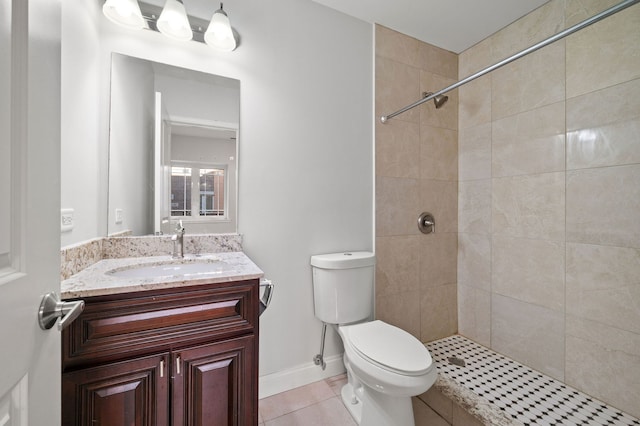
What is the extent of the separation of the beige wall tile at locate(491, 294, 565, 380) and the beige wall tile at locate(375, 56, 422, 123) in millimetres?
1478

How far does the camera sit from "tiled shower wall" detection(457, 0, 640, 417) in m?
1.39

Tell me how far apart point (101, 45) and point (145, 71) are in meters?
0.19

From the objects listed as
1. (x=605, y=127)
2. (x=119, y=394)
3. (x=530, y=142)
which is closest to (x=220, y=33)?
(x=119, y=394)

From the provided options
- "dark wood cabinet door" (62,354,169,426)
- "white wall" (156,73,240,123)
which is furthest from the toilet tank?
"white wall" (156,73,240,123)

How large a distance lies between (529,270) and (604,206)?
54 centimetres

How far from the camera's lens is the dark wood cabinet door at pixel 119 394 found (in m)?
0.83

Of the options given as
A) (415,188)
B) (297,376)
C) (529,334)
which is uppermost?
(415,188)

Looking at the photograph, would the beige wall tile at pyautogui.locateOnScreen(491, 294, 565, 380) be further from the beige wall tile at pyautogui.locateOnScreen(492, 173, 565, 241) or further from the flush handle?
the flush handle

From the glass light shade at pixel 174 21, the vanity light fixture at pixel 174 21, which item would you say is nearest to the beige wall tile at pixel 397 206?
the vanity light fixture at pixel 174 21

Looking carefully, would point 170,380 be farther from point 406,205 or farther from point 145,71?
point 406,205

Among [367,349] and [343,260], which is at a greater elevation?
[343,260]

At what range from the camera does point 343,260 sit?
63.5 inches

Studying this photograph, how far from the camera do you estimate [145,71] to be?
139cm

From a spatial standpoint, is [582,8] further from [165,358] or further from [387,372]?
[165,358]
